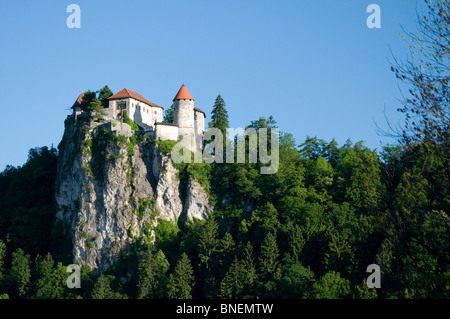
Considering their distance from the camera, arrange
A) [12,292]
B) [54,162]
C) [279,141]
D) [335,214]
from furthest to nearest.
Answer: [54,162]
[279,141]
[12,292]
[335,214]

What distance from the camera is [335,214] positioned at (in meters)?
52.6

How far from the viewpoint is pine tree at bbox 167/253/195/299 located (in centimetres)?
5038

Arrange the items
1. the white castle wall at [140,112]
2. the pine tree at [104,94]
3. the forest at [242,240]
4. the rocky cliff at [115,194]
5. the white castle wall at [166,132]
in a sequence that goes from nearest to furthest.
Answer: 1. the forest at [242,240]
2. the rocky cliff at [115,194]
3. the white castle wall at [166,132]
4. the white castle wall at [140,112]
5. the pine tree at [104,94]

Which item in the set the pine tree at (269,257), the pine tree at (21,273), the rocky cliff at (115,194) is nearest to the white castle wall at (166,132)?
the rocky cliff at (115,194)

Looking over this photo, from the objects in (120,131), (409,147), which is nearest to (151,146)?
(120,131)

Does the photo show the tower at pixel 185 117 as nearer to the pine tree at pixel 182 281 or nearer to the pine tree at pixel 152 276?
the pine tree at pixel 152 276

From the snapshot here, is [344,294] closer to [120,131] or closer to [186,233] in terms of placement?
[186,233]

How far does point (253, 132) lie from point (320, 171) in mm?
9481

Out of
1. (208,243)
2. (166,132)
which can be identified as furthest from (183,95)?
(208,243)

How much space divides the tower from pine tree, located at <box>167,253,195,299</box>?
1558 cm

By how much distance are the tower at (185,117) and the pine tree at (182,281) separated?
15.6 m

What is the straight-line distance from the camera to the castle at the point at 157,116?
64.0m

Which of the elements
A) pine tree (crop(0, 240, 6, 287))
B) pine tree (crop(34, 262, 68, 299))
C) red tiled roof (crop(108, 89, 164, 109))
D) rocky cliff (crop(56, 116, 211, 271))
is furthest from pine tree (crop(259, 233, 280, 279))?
pine tree (crop(0, 240, 6, 287))

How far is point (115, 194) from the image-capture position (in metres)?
62.0
